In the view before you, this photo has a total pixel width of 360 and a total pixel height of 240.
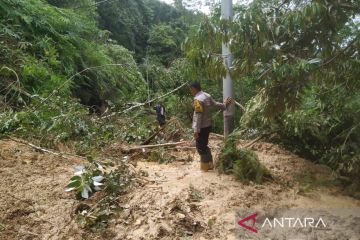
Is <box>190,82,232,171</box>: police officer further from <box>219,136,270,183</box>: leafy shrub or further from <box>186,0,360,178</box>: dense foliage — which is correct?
<box>186,0,360,178</box>: dense foliage

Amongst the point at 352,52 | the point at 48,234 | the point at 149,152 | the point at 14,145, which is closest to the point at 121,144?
the point at 149,152

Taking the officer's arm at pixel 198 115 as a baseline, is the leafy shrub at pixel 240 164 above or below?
below

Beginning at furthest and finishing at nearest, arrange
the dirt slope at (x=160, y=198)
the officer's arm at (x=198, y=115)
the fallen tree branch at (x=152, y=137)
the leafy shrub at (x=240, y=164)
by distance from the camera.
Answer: the fallen tree branch at (x=152, y=137)
the officer's arm at (x=198, y=115)
the leafy shrub at (x=240, y=164)
the dirt slope at (x=160, y=198)

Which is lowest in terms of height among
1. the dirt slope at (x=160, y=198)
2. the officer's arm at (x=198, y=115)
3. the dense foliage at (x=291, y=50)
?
the dirt slope at (x=160, y=198)

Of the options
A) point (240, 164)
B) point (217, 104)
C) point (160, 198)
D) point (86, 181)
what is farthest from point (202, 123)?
point (86, 181)

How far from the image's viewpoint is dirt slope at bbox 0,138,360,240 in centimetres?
354

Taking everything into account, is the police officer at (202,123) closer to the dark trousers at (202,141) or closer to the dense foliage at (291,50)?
the dark trousers at (202,141)

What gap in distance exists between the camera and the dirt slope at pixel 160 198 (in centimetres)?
354

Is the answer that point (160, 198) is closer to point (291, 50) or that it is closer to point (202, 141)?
point (202, 141)

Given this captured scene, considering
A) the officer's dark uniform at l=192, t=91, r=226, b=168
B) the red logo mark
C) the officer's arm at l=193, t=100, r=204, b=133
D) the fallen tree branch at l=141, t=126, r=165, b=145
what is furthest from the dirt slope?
the fallen tree branch at l=141, t=126, r=165, b=145

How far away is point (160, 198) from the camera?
407 cm

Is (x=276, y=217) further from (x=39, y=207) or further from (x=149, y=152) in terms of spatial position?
(x=149, y=152)

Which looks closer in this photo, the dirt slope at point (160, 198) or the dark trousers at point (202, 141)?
the dirt slope at point (160, 198)

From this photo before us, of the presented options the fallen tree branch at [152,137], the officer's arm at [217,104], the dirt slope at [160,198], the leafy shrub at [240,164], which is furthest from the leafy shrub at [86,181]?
the fallen tree branch at [152,137]
